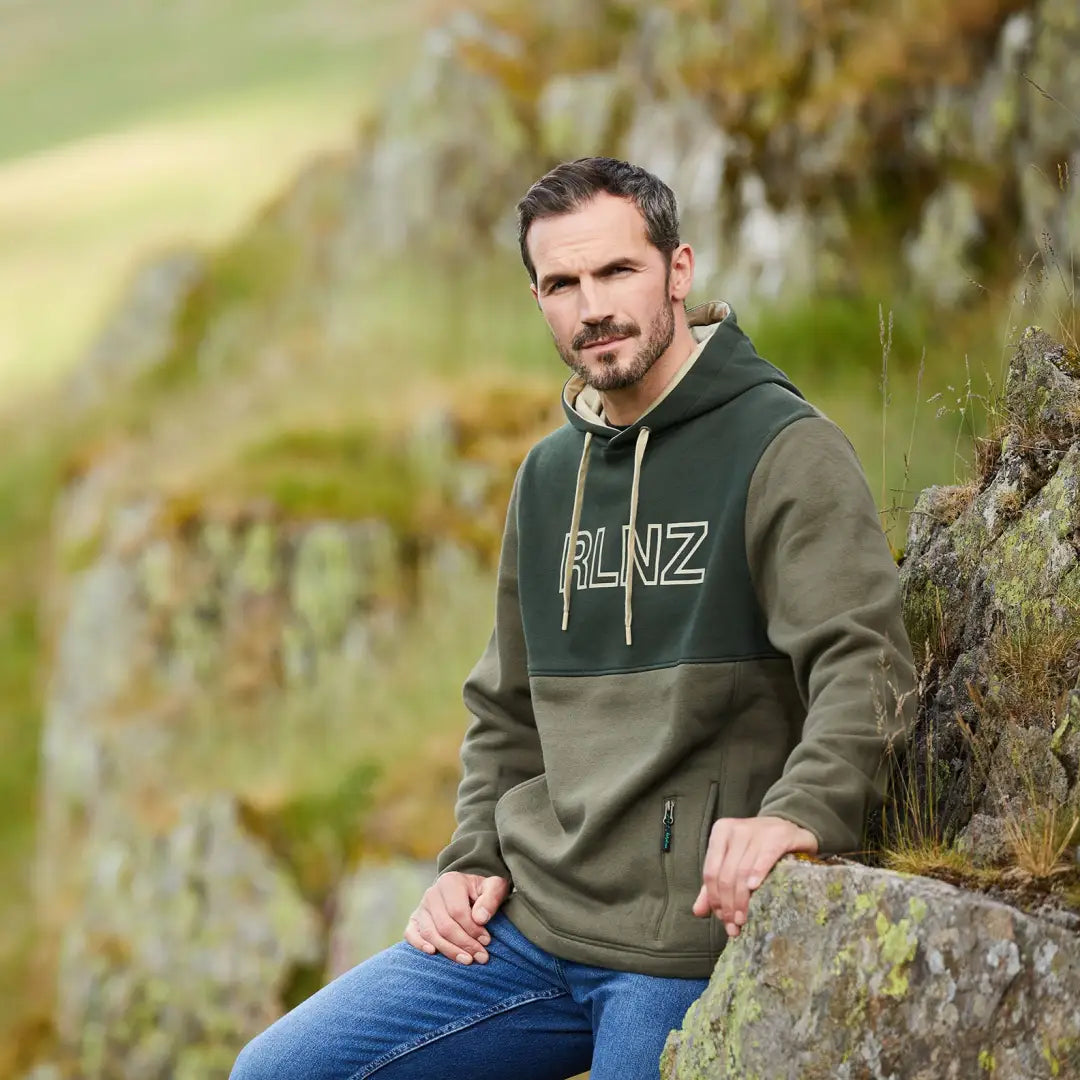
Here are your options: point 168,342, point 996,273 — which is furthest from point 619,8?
point 168,342

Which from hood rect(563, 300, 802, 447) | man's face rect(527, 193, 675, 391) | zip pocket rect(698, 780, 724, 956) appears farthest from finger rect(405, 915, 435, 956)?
man's face rect(527, 193, 675, 391)

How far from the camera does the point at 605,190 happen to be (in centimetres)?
316

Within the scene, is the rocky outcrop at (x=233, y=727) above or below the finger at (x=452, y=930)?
below

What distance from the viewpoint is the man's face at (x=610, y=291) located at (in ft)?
10.3

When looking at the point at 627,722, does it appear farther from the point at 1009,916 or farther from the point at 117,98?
the point at 117,98

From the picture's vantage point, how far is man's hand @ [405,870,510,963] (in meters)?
3.21

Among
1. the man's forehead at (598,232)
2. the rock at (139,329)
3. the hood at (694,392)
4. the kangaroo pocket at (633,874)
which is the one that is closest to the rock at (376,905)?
the kangaroo pocket at (633,874)

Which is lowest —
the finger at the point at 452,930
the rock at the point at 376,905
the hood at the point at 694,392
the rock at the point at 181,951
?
the rock at the point at 181,951

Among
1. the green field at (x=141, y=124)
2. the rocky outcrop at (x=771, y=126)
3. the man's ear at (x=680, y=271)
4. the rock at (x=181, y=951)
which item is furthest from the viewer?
the green field at (x=141, y=124)

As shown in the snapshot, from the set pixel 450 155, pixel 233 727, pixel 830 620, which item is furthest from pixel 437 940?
pixel 450 155

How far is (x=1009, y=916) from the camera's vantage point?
224 centimetres

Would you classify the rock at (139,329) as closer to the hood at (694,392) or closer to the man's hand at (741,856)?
the hood at (694,392)

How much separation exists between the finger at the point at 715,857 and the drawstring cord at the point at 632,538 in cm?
60

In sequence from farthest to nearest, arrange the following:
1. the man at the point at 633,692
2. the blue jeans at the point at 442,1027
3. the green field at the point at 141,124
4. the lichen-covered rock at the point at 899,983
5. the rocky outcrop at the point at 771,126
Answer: the green field at the point at 141,124
the rocky outcrop at the point at 771,126
the blue jeans at the point at 442,1027
the man at the point at 633,692
the lichen-covered rock at the point at 899,983
